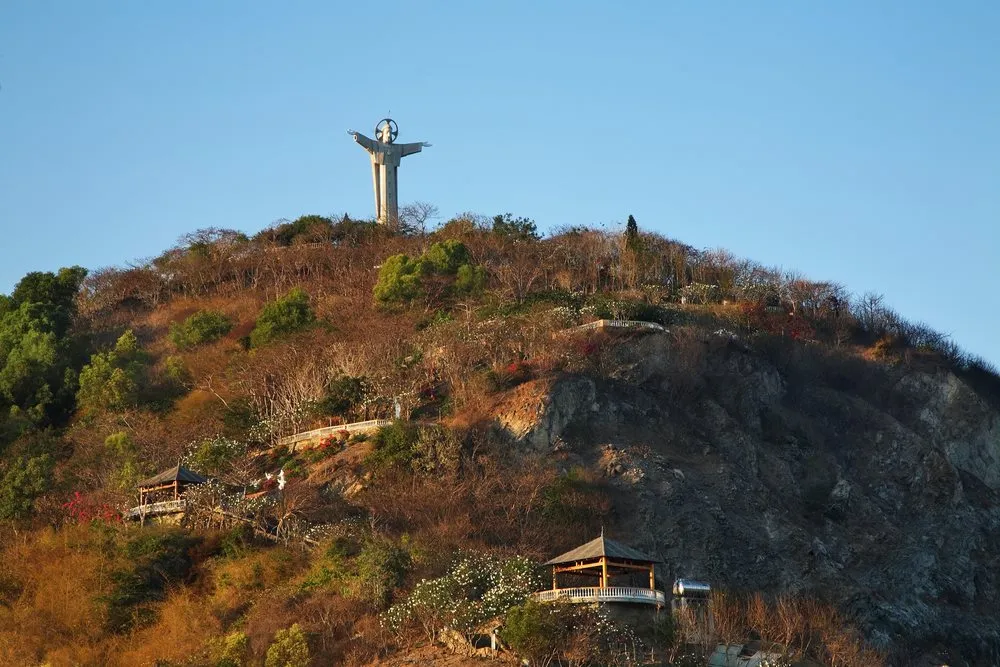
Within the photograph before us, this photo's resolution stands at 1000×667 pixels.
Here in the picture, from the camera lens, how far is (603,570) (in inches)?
1772

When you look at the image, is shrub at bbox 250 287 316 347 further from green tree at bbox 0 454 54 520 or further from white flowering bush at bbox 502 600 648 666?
white flowering bush at bbox 502 600 648 666

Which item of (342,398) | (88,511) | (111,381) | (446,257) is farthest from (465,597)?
(446,257)

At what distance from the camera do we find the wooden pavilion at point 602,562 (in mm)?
45062

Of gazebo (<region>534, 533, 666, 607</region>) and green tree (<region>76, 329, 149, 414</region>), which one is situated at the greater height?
green tree (<region>76, 329, 149, 414</region>)

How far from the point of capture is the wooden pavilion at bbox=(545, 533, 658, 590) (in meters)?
45.1

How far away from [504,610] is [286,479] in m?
13.3

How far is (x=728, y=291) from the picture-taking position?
69.2 metres

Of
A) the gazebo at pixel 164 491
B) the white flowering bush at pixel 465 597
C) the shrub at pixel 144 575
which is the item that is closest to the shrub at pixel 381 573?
the white flowering bush at pixel 465 597

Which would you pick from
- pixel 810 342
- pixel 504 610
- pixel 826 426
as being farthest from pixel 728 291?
pixel 504 610

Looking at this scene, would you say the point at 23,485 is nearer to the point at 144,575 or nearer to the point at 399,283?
the point at 144,575

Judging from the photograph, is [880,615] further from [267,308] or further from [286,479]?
[267,308]

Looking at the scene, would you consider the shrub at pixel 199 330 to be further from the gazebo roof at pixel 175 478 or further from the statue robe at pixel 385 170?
the gazebo roof at pixel 175 478

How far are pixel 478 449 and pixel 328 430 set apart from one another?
601 centimetres

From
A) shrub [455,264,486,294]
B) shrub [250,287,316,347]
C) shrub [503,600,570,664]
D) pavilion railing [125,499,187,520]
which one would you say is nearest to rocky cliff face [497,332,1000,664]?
shrub [503,600,570,664]
